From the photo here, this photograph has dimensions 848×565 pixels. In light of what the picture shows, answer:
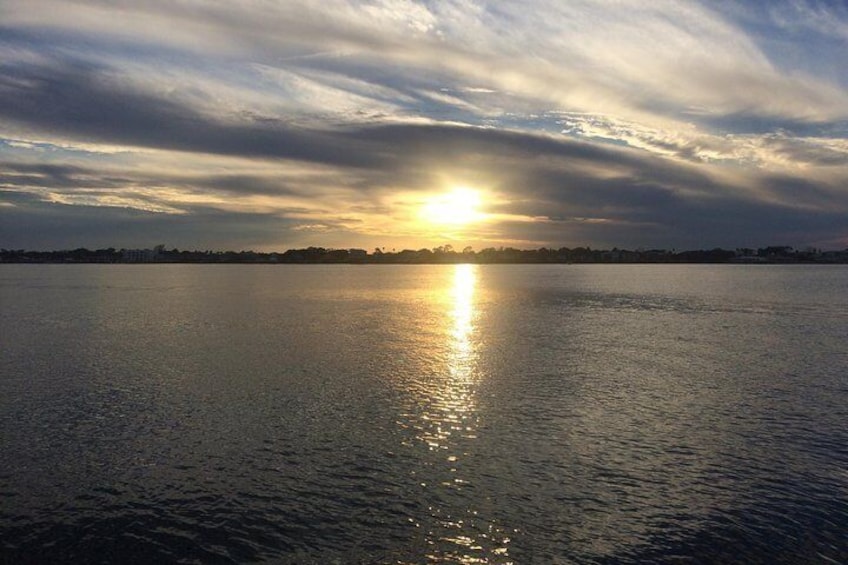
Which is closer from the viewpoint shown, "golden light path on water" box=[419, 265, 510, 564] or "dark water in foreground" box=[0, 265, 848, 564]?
"golden light path on water" box=[419, 265, 510, 564]

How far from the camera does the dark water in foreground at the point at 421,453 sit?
1942cm

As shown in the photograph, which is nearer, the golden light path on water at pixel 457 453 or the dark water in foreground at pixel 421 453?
the golden light path on water at pixel 457 453

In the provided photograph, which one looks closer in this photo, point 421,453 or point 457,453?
point 421,453

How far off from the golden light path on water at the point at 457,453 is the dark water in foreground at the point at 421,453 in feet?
0.36

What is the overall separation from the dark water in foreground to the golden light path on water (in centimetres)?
11

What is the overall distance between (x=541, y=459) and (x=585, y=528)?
21.0 feet

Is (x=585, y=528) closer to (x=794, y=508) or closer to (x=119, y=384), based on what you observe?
(x=794, y=508)

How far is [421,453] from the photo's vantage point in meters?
27.0

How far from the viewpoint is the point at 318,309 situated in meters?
101

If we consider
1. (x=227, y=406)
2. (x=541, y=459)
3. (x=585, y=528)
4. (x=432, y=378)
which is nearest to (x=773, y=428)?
(x=541, y=459)

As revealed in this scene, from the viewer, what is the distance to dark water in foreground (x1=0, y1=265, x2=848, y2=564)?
19422mm

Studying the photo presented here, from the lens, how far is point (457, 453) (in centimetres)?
2717

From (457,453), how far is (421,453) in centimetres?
165

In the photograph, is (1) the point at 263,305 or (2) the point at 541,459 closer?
(2) the point at 541,459
